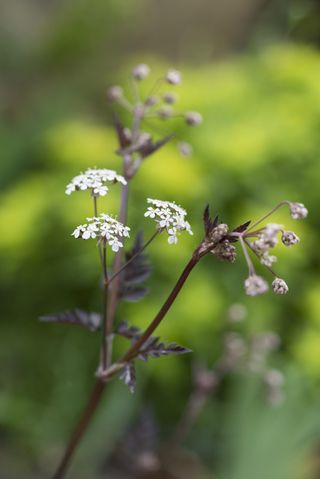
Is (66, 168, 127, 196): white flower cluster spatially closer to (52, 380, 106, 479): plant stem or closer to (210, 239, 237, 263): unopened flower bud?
(210, 239, 237, 263): unopened flower bud

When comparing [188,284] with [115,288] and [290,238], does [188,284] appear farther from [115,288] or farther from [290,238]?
[290,238]

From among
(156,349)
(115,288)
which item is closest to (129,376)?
(156,349)

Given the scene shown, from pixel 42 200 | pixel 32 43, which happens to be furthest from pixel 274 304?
pixel 32 43

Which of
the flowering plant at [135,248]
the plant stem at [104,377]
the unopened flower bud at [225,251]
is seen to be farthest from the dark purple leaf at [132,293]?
the unopened flower bud at [225,251]

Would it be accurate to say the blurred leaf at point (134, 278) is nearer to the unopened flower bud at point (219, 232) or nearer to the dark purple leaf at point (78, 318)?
the dark purple leaf at point (78, 318)

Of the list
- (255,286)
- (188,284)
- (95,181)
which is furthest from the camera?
(188,284)

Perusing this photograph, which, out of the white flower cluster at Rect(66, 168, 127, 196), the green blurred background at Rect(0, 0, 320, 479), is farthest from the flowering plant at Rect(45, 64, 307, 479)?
the green blurred background at Rect(0, 0, 320, 479)

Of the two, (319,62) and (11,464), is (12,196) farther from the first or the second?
(319,62)

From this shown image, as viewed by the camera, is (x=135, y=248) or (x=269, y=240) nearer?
(x=269, y=240)
